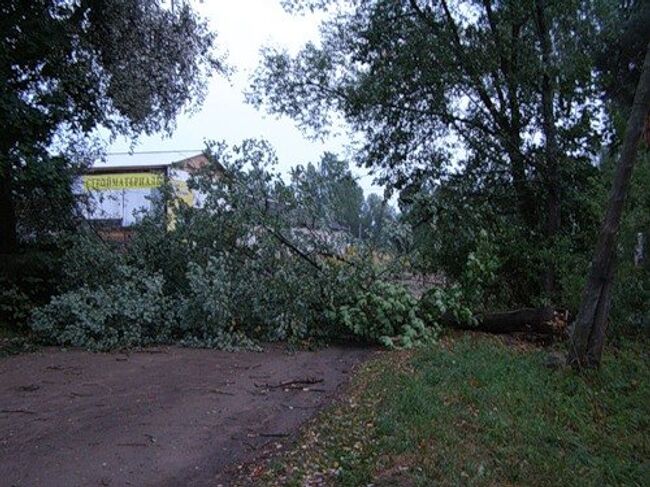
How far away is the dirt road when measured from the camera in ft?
14.3

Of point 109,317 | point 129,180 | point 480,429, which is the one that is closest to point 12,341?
point 109,317

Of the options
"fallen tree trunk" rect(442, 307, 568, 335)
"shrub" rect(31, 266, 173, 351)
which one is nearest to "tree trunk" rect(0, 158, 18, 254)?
"shrub" rect(31, 266, 173, 351)

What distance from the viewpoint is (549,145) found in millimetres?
11703

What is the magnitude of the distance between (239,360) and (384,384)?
236 centimetres

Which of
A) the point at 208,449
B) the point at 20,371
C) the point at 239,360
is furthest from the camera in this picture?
the point at 239,360

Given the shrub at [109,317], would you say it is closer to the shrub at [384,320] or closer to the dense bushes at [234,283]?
the dense bushes at [234,283]

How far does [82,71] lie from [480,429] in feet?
29.5

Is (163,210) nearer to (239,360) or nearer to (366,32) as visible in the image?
(239,360)

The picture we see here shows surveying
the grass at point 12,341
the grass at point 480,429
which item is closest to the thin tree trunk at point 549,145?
the grass at point 480,429

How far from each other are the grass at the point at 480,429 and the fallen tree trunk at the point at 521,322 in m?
1.86

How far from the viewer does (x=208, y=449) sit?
477cm

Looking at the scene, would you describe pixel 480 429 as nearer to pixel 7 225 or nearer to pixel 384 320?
pixel 384 320

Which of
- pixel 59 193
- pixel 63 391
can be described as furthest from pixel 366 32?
pixel 63 391

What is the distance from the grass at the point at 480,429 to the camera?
4.04 meters
